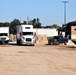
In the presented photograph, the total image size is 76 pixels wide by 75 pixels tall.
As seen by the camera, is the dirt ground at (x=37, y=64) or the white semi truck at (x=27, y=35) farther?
the white semi truck at (x=27, y=35)

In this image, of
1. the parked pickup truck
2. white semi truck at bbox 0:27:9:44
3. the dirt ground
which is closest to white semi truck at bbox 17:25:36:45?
the parked pickup truck

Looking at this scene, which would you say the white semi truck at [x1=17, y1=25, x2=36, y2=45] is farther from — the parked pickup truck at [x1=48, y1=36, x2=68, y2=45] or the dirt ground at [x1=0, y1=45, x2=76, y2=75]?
the dirt ground at [x1=0, y1=45, x2=76, y2=75]

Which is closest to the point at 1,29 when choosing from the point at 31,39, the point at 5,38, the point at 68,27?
the point at 5,38

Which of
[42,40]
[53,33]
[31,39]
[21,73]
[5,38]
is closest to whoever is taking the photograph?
[21,73]

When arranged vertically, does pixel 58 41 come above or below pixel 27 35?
below

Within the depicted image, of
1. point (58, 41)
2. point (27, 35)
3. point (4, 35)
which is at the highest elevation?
point (27, 35)

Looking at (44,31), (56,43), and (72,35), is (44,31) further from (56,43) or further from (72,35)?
(56,43)

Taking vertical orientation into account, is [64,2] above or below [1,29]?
above

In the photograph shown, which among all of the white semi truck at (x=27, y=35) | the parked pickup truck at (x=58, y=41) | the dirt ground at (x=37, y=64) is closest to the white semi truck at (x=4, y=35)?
the white semi truck at (x=27, y=35)

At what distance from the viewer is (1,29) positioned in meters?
69.9

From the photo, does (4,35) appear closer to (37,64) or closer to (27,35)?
(27,35)

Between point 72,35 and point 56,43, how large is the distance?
46.3 m

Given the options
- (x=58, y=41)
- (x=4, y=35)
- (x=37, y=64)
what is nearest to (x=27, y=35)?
(x=58, y=41)

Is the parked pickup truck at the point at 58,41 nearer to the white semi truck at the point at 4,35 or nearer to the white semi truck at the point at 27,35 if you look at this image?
the white semi truck at the point at 27,35
